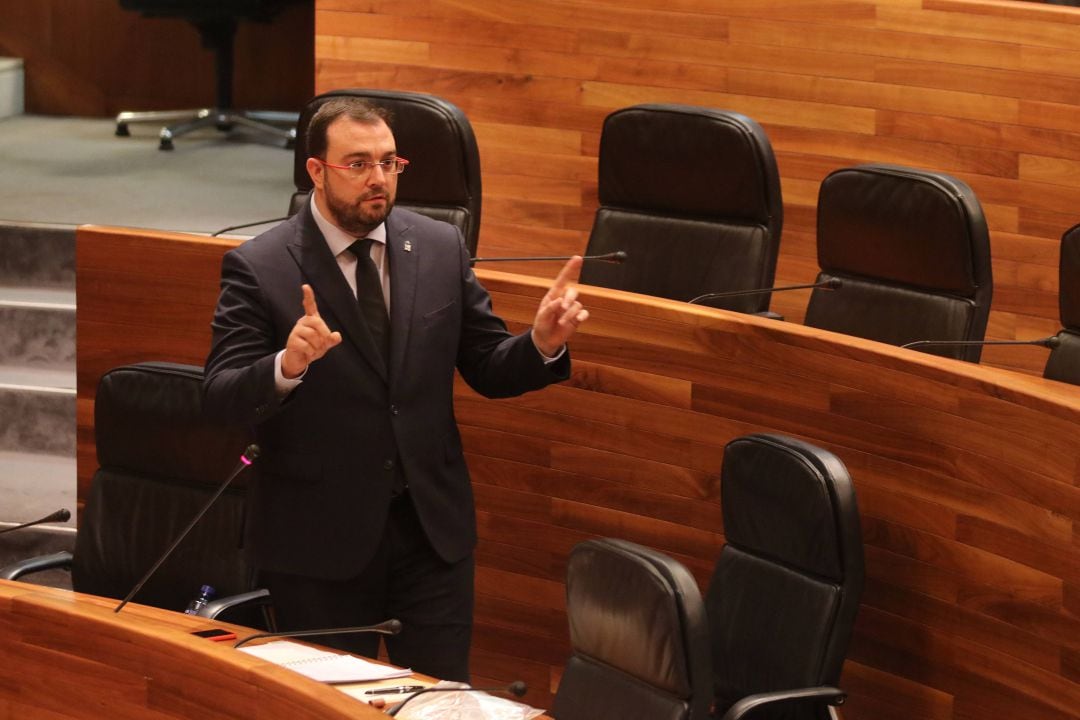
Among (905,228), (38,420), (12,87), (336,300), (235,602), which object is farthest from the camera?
(12,87)

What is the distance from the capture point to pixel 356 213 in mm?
1242

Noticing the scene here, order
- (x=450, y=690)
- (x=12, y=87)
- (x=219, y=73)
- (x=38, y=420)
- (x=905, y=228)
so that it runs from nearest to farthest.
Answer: (x=450, y=690), (x=905, y=228), (x=38, y=420), (x=219, y=73), (x=12, y=87)

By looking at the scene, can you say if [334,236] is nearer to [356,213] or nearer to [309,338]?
[356,213]

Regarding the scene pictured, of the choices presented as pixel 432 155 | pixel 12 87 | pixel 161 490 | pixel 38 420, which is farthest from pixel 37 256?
pixel 12 87

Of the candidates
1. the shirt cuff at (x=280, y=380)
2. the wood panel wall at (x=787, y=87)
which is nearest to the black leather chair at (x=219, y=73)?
the wood panel wall at (x=787, y=87)

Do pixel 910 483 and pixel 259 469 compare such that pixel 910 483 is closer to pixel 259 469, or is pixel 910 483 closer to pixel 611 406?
pixel 611 406

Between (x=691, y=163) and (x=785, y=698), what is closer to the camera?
(x=785, y=698)

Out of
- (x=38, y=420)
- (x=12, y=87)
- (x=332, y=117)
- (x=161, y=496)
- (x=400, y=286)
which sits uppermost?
(x=332, y=117)

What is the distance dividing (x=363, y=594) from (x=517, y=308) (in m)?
0.41

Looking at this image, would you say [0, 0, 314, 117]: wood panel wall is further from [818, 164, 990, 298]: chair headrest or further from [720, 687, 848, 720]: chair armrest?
[720, 687, 848, 720]: chair armrest

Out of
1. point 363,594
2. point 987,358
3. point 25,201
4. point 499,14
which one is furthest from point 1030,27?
point 25,201

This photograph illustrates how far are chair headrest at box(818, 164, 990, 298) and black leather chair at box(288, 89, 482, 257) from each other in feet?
1.23

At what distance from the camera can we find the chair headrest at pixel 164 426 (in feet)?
4.86

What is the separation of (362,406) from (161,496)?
337mm
